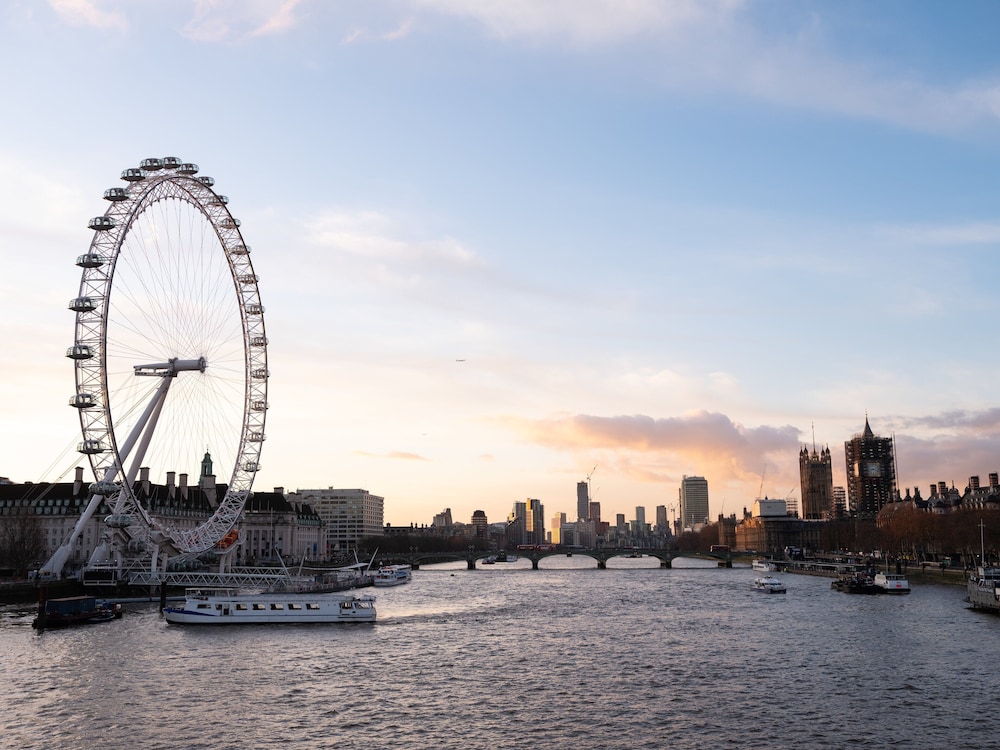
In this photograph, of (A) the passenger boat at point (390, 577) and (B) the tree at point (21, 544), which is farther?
(A) the passenger boat at point (390, 577)

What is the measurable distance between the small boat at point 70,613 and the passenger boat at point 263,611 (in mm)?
6081

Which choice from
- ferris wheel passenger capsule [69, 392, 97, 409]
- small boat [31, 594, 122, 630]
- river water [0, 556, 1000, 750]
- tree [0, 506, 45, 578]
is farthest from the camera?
tree [0, 506, 45, 578]

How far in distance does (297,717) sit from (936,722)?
3200 centimetres

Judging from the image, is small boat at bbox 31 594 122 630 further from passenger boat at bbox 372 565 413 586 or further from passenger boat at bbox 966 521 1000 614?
passenger boat at bbox 966 521 1000 614

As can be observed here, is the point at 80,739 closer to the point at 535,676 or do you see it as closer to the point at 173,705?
the point at 173,705

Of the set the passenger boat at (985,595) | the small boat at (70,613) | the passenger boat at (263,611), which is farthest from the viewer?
the passenger boat at (985,595)

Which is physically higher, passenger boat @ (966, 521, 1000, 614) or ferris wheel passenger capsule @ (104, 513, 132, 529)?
ferris wheel passenger capsule @ (104, 513, 132, 529)

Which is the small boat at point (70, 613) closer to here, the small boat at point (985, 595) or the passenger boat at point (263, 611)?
the passenger boat at point (263, 611)

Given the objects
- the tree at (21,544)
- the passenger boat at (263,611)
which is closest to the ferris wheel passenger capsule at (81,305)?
the passenger boat at (263,611)

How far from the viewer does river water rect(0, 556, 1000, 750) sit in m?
44.3

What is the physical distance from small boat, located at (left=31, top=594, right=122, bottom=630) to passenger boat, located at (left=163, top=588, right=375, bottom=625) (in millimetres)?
6081

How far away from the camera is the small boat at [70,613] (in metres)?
83.1

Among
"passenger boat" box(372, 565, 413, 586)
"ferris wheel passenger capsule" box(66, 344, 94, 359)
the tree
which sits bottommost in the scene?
"passenger boat" box(372, 565, 413, 586)

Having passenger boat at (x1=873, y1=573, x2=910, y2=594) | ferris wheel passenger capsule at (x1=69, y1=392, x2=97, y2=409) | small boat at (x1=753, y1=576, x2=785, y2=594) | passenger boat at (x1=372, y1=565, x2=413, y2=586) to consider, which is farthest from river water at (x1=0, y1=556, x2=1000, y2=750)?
passenger boat at (x1=372, y1=565, x2=413, y2=586)
